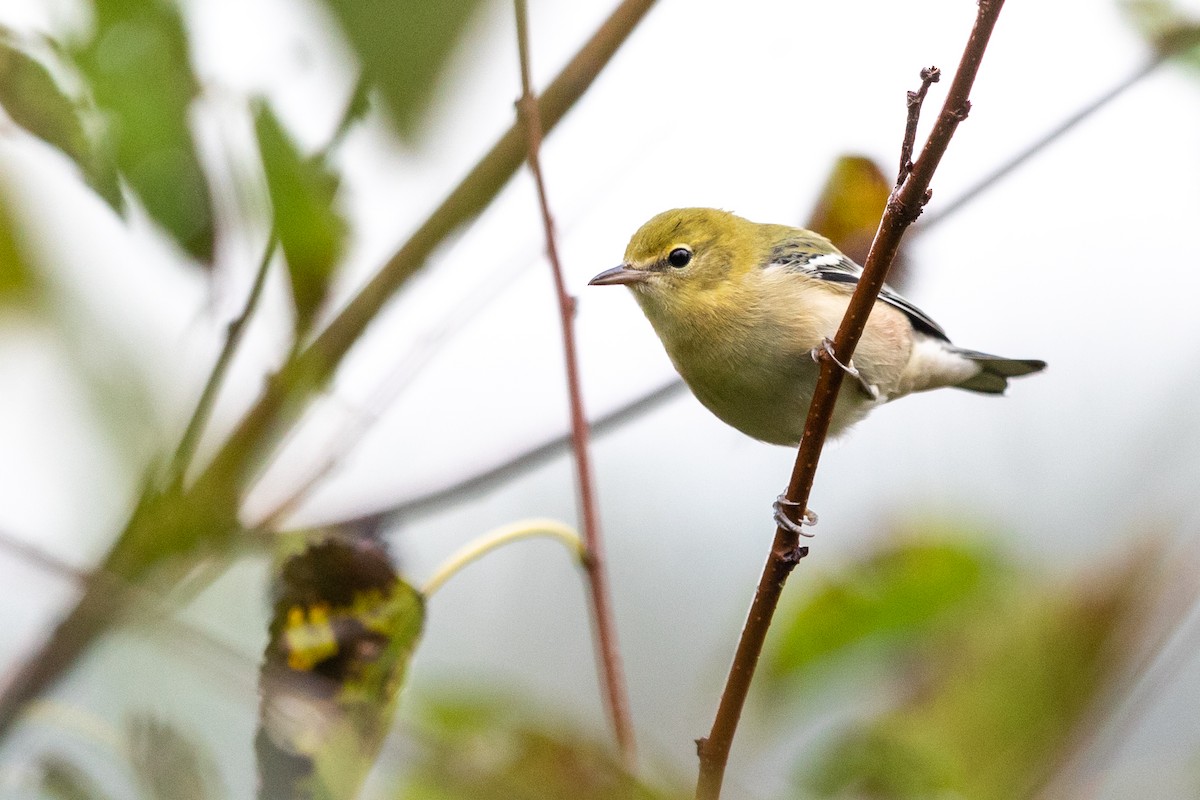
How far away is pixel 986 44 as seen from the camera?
1796mm

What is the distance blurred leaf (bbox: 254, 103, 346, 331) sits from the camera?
1647mm

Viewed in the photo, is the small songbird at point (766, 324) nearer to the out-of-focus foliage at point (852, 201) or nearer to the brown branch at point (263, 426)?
the out-of-focus foliage at point (852, 201)

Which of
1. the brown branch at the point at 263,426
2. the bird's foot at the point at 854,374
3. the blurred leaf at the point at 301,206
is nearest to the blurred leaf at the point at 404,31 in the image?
the blurred leaf at the point at 301,206

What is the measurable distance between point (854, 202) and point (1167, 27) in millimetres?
778

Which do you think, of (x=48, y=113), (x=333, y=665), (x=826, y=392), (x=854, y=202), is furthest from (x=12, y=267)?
(x=854, y=202)

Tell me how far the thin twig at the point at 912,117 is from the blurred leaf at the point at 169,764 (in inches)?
60.5

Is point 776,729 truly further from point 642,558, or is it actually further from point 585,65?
point 642,558

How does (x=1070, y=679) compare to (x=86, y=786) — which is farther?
(x=1070, y=679)

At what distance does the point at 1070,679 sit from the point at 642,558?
23.5ft

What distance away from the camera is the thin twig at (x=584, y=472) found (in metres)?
2.08

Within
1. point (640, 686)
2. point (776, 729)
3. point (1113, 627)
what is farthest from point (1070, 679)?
point (640, 686)

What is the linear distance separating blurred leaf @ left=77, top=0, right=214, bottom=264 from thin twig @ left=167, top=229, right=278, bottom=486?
0.47ft

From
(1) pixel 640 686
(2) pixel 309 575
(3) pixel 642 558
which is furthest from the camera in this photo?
(3) pixel 642 558

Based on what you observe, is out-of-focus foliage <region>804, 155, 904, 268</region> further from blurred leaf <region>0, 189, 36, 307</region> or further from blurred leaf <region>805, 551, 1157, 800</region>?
blurred leaf <region>0, 189, 36, 307</region>
